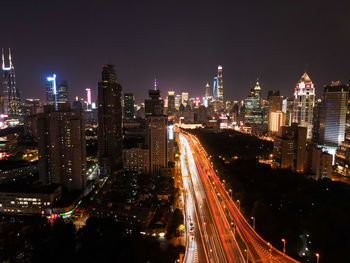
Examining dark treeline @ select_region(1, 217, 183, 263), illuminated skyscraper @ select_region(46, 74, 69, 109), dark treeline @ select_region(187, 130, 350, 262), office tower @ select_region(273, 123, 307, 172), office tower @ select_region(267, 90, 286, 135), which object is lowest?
dark treeline @ select_region(1, 217, 183, 263)

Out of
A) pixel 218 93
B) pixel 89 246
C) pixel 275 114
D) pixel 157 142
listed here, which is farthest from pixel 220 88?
pixel 89 246

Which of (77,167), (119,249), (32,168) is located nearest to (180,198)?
(119,249)

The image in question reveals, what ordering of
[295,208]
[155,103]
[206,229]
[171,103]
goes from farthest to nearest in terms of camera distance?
[171,103] → [155,103] → [295,208] → [206,229]

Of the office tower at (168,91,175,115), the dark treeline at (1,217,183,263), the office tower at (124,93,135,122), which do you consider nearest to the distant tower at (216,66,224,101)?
the office tower at (168,91,175,115)

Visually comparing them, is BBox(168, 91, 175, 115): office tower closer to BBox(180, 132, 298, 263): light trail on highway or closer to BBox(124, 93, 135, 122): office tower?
BBox(124, 93, 135, 122): office tower

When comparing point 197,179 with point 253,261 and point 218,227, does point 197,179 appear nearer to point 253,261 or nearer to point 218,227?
point 218,227

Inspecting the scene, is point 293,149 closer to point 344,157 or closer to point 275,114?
point 344,157
